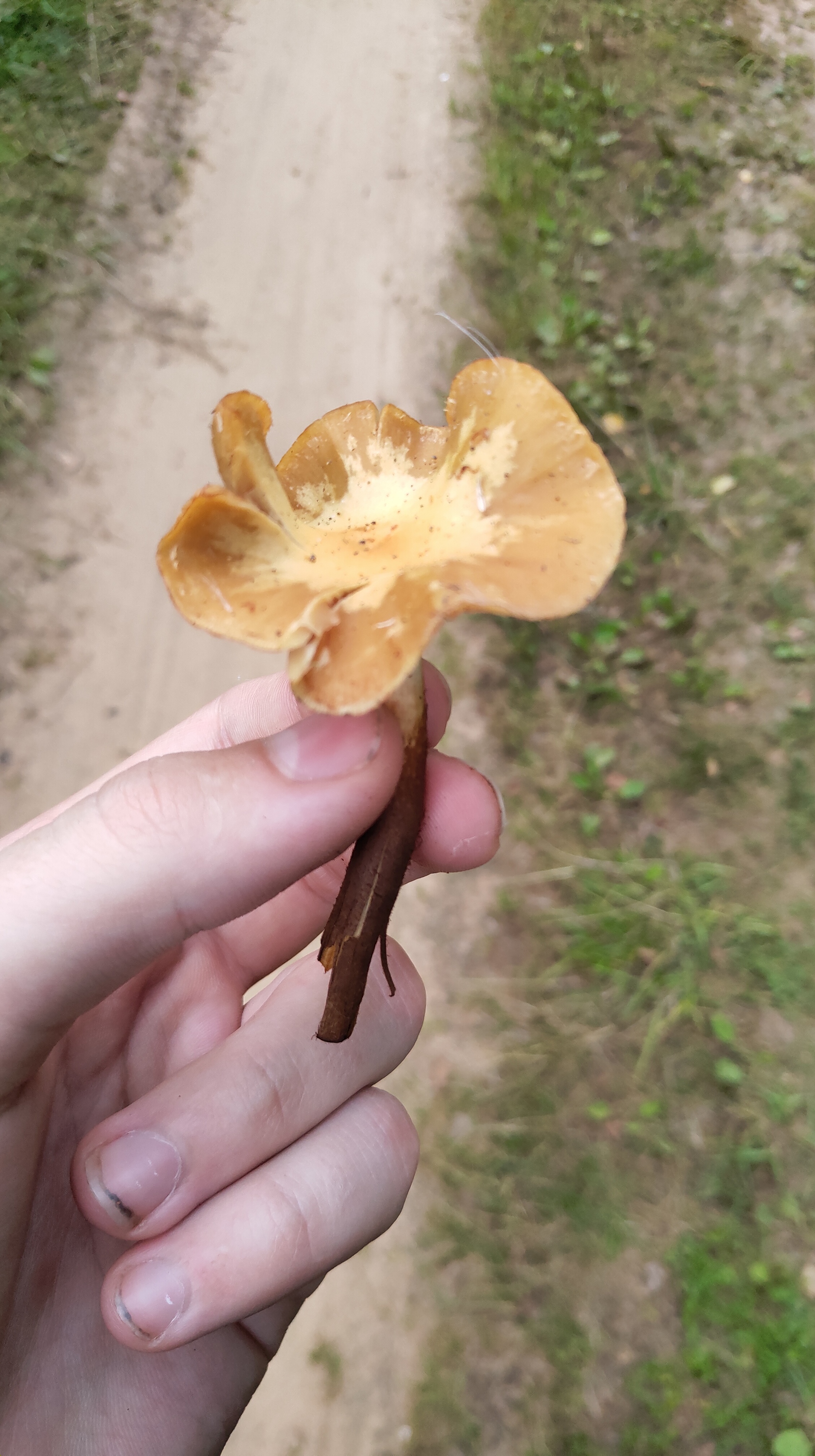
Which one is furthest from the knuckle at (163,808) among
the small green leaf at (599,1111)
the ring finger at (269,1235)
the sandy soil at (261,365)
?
the small green leaf at (599,1111)

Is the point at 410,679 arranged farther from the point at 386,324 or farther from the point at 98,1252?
the point at 386,324

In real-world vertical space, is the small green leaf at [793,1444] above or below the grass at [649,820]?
below

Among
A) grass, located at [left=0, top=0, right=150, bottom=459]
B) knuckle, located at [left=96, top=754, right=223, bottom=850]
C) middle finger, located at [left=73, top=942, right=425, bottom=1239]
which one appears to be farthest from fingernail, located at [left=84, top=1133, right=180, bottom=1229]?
grass, located at [left=0, top=0, right=150, bottom=459]

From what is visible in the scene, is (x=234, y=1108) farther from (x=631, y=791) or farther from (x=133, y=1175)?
(x=631, y=791)

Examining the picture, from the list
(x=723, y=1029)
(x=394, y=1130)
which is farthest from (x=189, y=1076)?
(x=723, y=1029)

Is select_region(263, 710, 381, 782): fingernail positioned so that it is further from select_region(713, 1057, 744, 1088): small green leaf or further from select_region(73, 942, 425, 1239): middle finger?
select_region(713, 1057, 744, 1088): small green leaf

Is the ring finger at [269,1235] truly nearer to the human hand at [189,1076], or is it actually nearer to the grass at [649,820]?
the human hand at [189,1076]
